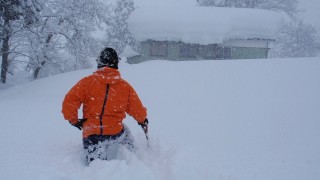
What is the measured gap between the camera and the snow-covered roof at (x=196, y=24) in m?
18.7

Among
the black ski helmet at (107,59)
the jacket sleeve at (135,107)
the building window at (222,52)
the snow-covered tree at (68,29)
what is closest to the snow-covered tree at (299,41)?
the building window at (222,52)

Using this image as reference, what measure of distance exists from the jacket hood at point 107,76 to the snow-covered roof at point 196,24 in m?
14.9

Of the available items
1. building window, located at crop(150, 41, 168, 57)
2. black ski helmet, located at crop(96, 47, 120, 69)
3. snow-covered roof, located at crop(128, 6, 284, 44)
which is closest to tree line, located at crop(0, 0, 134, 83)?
snow-covered roof, located at crop(128, 6, 284, 44)

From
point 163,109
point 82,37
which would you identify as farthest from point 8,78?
point 163,109

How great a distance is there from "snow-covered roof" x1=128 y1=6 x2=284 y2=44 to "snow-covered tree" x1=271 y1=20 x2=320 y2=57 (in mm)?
20026

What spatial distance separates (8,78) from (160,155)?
2215cm

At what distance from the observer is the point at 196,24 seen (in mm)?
18875

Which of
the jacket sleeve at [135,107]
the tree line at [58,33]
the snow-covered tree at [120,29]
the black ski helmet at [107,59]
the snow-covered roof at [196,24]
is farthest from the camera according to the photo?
the snow-covered tree at [120,29]

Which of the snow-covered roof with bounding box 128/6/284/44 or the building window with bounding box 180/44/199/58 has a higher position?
the snow-covered roof with bounding box 128/6/284/44

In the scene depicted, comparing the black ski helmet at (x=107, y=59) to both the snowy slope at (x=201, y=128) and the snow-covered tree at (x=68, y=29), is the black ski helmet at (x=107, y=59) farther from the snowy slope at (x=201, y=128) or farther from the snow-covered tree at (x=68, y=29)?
the snow-covered tree at (x=68, y=29)

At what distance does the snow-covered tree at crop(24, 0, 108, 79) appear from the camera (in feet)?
55.3

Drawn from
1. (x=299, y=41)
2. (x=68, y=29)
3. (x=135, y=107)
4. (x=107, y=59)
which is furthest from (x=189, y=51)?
(x=299, y=41)

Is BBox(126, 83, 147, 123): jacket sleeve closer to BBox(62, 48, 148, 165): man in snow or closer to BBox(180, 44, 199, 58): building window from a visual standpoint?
BBox(62, 48, 148, 165): man in snow

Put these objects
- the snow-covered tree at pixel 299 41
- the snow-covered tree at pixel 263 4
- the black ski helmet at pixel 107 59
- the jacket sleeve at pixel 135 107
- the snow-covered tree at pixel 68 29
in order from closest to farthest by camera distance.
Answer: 1. the black ski helmet at pixel 107 59
2. the jacket sleeve at pixel 135 107
3. the snow-covered tree at pixel 68 29
4. the snow-covered tree at pixel 263 4
5. the snow-covered tree at pixel 299 41
